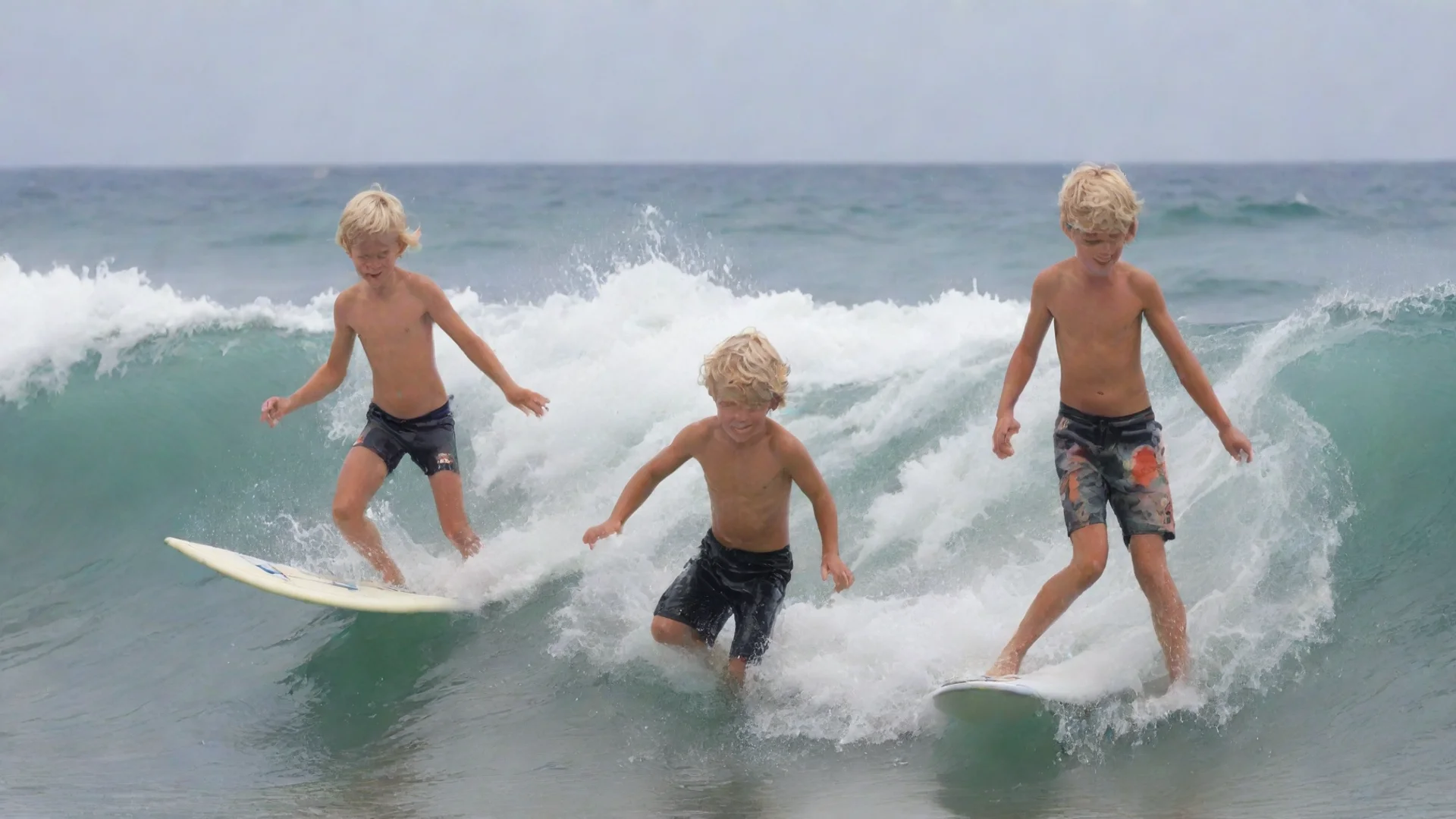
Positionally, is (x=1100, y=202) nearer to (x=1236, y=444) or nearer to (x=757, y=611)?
(x=1236, y=444)

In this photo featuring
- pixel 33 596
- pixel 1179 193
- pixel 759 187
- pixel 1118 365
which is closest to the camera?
pixel 1118 365

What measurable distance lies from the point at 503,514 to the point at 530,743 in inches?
99.4

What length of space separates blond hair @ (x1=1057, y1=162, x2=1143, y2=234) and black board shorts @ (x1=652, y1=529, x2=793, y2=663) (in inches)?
61.6

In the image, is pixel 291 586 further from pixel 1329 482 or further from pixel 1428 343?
pixel 1428 343

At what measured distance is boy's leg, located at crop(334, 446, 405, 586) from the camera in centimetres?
559

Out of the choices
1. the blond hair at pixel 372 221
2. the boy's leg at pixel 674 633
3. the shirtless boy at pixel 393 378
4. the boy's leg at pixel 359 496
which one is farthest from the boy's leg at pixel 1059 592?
the blond hair at pixel 372 221

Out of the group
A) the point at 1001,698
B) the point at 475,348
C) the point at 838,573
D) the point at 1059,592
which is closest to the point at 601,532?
the point at 838,573

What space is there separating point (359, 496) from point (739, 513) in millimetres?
1753

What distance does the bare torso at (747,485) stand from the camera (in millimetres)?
4723

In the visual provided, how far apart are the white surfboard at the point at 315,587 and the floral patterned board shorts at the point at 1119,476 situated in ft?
9.11

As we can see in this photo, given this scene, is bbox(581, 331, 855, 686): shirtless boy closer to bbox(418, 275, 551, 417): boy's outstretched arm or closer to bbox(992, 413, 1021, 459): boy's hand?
bbox(992, 413, 1021, 459): boy's hand

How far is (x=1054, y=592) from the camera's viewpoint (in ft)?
14.8

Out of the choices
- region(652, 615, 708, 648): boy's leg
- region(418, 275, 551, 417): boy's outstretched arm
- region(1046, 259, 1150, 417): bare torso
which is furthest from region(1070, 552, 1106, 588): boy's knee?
region(418, 275, 551, 417): boy's outstretched arm

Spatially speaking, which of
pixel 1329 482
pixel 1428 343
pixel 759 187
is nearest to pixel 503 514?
pixel 1329 482
